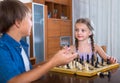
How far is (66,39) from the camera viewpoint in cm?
513

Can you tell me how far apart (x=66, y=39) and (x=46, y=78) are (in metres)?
3.93

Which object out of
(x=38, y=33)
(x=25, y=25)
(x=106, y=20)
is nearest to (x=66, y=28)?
(x=106, y=20)

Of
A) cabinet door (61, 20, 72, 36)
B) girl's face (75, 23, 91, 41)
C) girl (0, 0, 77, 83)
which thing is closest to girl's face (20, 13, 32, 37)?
girl (0, 0, 77, 83)

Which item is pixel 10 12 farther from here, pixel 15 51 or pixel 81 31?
pixel 81 31

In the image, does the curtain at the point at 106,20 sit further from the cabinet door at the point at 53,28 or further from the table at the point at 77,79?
the table at the point at 77,79

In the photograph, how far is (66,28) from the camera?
5109 mm

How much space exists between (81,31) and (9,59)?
156cm

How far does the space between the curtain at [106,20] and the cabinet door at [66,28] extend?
427 mm

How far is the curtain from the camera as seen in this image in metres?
4.76

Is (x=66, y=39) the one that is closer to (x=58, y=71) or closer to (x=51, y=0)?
(x=51, y=0)

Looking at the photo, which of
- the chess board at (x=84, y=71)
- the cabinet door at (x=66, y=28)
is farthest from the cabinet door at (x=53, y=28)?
the chess board at (x=84, y=71)

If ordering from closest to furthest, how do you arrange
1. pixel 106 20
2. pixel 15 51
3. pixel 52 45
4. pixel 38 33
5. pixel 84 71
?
pixel 15 51, pixel 84 71, pixel 38 33, pixel 52 45, pixel 106 20

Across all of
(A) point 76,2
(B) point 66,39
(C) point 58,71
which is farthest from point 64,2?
(C) point 58,71

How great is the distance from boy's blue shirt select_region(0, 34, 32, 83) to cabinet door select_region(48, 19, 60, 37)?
3.28 metres
